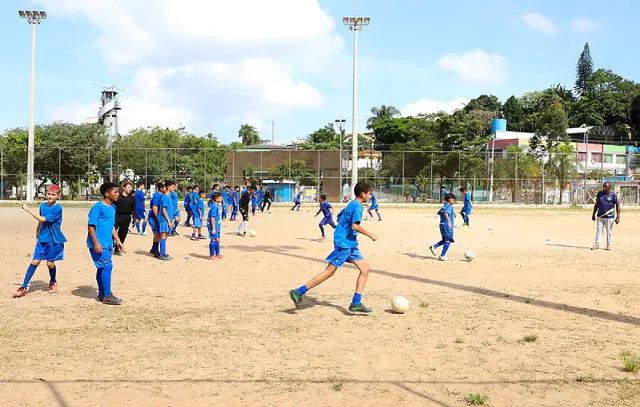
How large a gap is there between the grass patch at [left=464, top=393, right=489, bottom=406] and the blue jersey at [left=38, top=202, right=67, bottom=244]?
6.64 m

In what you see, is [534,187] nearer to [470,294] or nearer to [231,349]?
[470,294]

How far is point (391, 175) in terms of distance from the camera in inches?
2176

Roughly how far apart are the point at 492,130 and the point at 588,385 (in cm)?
8796

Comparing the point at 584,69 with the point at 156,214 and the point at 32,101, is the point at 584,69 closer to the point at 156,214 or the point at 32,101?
the point at 32,101

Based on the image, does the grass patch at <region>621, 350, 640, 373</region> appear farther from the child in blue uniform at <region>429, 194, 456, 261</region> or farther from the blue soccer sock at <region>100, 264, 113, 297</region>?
the child in blue uniform at <region>429, 194, 456, 261</region>

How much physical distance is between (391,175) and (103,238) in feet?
158

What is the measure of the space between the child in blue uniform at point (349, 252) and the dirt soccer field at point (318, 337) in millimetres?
249

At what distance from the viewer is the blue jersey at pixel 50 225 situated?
28.5ft

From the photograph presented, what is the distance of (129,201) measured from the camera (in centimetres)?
1395

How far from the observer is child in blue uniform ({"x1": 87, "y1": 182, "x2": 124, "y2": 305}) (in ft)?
26.9

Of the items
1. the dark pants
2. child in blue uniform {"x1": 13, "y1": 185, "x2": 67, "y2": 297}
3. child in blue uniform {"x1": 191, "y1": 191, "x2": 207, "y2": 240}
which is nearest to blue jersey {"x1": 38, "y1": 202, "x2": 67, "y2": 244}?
child in blue uniform {"x1": 13, "y1": 185, "x2": 67, "y2": 297}

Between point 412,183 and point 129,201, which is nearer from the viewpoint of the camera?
point 129,201

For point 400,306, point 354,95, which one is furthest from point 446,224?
point 354,95

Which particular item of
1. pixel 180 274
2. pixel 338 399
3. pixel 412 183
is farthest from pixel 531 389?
pixel 412 183
